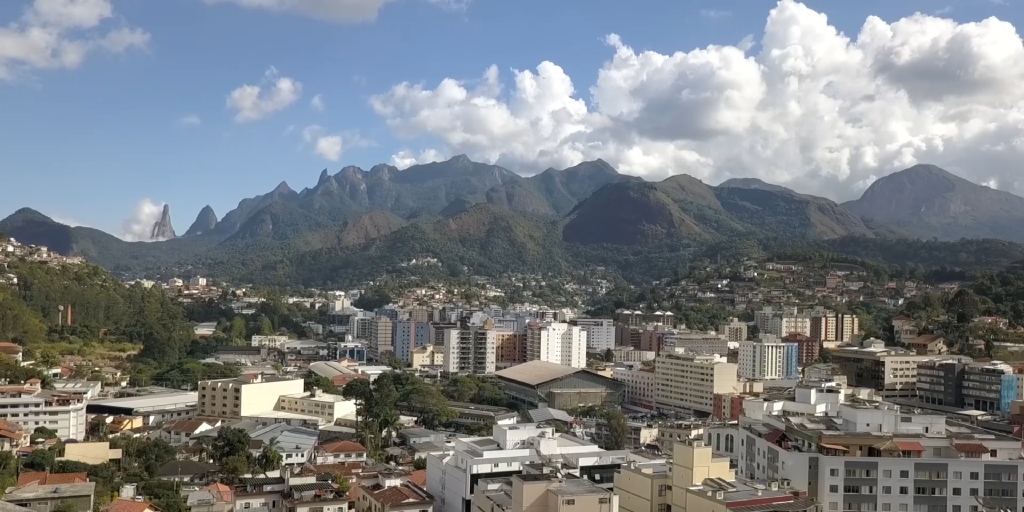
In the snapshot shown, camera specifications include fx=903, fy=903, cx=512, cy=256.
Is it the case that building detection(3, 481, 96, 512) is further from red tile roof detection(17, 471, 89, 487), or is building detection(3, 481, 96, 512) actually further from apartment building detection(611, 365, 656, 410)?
apartment building detection(611, 365, 656, 410)

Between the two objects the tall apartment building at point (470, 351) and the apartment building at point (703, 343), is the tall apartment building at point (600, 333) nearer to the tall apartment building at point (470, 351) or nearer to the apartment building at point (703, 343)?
the apartment building at point (703, 343)

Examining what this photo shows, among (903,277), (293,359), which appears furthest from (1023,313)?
(293,359)

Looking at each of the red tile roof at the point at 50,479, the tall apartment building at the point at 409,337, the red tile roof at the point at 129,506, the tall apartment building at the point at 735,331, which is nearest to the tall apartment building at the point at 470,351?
the tall apartment building at the point at 409,337

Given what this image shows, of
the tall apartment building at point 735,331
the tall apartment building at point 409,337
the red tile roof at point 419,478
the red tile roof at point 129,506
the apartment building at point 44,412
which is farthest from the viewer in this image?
the tall apartment building at point 409,337

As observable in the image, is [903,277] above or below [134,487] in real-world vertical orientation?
above

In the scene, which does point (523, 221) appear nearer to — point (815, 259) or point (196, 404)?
point (815, 259)

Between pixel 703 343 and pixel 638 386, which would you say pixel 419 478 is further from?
pixel 703 343
